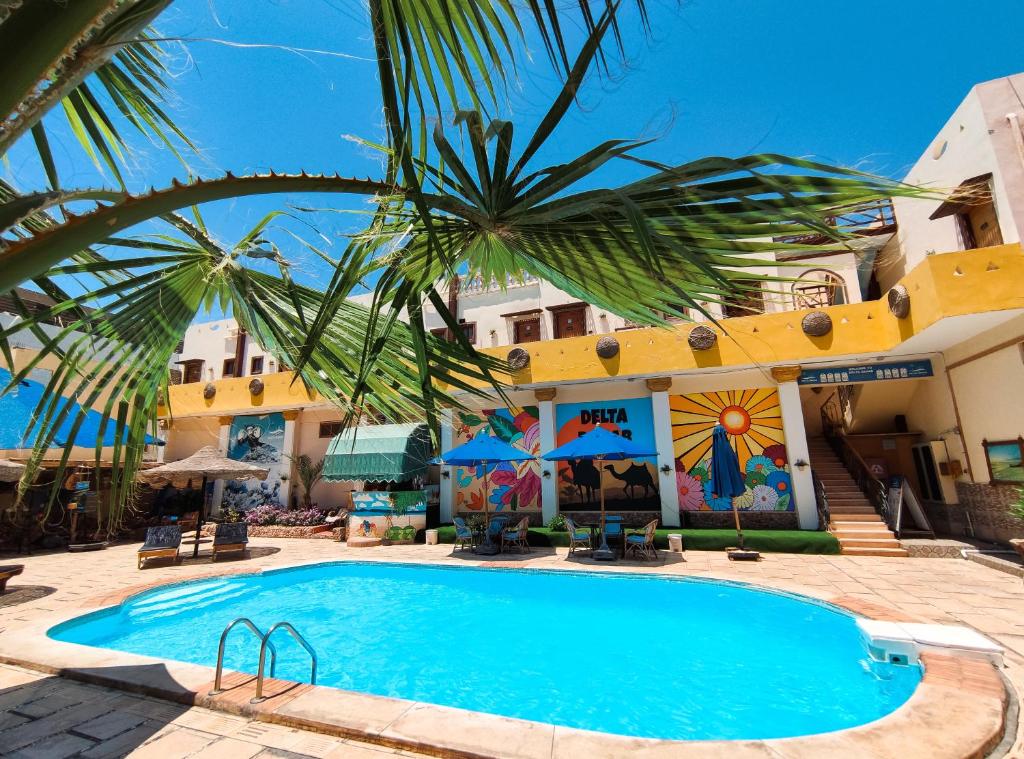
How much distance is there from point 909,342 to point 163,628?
53.9 feet

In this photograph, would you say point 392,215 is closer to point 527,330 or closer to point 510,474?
point 510,474

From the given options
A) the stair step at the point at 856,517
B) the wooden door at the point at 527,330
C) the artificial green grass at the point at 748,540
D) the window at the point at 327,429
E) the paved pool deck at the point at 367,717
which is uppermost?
the wooden door at the point at 527,330

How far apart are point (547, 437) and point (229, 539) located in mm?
9502

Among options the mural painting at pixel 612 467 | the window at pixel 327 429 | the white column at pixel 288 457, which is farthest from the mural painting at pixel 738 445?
the white column at pixel 288 457

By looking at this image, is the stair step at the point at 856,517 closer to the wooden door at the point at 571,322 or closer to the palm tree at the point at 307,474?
the wooden door at the point at 571,322

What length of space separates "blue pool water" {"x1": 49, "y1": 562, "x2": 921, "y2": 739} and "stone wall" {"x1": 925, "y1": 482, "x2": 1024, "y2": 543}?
700 centimetres

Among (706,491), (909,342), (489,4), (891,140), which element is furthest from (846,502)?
(489,4)

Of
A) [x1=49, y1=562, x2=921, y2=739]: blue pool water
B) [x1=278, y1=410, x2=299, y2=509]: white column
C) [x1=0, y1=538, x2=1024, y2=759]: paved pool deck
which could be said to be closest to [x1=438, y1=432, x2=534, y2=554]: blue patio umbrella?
[x1=49, y1=562, x2=921, y2=739]: blue pool water

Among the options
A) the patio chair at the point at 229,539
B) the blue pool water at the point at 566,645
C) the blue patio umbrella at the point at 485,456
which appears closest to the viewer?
the blue pool water at the point at 566,645

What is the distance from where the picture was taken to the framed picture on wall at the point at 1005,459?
35.1 ft

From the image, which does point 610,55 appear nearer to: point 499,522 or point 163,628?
point 163,628

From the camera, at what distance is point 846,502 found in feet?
46.6

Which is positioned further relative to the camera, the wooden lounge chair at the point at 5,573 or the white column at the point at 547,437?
the white column at the point at 547,437

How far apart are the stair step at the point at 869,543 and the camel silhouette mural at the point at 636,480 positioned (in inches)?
211
